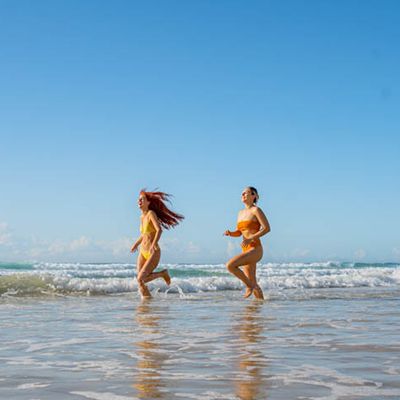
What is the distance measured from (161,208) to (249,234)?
235cm

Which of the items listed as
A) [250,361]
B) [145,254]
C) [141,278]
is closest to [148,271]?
Result: [141,278]

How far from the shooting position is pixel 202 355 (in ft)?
15.8

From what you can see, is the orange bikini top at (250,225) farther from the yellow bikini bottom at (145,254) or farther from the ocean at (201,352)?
the yellow bikini bottom at (145,254)

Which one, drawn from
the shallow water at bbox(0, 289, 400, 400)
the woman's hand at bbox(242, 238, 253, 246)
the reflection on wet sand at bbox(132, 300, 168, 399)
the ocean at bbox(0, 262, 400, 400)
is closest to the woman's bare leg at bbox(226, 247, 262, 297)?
the woman's hand at bbox(242, 238, 253, 246)

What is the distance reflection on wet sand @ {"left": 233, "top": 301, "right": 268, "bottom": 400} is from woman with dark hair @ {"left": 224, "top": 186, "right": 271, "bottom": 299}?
3035mm

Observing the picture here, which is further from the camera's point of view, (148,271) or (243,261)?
(148,271)

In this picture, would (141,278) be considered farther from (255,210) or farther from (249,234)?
(255,210)

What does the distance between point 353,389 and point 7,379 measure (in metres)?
2.01

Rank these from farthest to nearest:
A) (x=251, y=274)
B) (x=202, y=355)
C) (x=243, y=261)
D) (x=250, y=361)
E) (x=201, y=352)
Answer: (x=251, y=274)
(x=243, y=261)
(x=201, y=352)
(x=202, y=355)
(x=250, y=361)

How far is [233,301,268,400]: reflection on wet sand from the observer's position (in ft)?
11.3

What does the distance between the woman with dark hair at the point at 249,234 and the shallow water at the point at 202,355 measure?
89.6 inches

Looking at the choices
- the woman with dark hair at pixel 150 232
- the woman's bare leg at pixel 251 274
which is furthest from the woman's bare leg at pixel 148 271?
the woman's bare leg at pixel 251 274

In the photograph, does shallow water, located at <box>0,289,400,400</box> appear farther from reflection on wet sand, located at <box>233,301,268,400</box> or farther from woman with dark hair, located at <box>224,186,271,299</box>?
woman with dark hair, located at <box>224,186,271,299</box>

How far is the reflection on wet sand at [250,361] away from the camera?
11.3 feet
